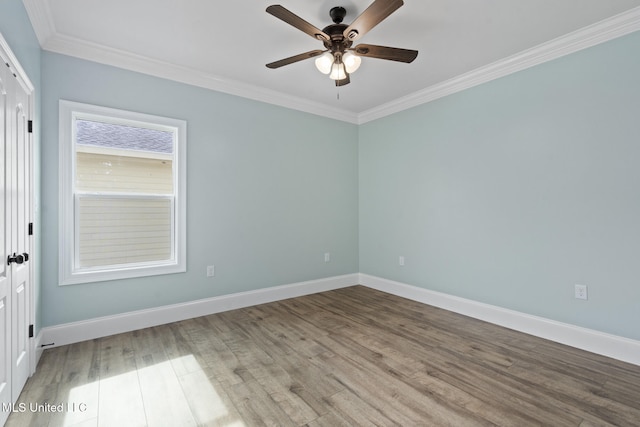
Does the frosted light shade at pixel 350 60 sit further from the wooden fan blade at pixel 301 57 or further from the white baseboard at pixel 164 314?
the white baseboard at pixel 164 314

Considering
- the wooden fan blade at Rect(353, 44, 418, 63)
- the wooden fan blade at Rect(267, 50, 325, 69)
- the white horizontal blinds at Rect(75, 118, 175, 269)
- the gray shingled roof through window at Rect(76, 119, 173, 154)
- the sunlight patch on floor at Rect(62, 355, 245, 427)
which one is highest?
the wooden fan blade at Rect(267, 50, 325, 69)

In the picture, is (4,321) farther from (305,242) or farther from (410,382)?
(305,242)

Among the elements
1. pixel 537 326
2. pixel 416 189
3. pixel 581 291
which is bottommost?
pixel 537 326

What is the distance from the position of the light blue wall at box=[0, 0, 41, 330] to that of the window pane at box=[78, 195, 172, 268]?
1.21ft

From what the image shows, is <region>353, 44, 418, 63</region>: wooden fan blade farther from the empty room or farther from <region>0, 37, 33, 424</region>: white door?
<region>0, 37, 33, 424</region>: white door

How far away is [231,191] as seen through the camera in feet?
12.0

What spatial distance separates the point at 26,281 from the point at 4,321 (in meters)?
0.51

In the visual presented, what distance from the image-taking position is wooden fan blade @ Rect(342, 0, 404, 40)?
5.90ft

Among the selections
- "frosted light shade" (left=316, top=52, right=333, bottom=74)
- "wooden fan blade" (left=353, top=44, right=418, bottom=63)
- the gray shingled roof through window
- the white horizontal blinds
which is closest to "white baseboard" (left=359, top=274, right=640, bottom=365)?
"wooden fan blade" (left=353, top=44, right=418, bottom=63)

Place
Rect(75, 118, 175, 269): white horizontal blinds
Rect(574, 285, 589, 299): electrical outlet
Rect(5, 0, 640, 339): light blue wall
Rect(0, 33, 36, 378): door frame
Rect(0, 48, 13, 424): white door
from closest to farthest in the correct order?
Rect(0, 48, 13, 424): white door
Rect(0, 33, 36, 378): door frame
Rect(5, 0, 640, 339): light blue wall
Rect(574, 285, 589, 299): electrical outlet
Rect(75, 118, 175, 269): white horizontal blinds

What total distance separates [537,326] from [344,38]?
3192 mm

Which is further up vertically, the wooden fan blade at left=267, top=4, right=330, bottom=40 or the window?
the wooden fan blade at left=267, top=4, right=330, bottom=40

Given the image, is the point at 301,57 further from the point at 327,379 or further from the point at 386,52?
the point at 327,379

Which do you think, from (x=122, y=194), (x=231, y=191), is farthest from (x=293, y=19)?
(x=122, y=194)
